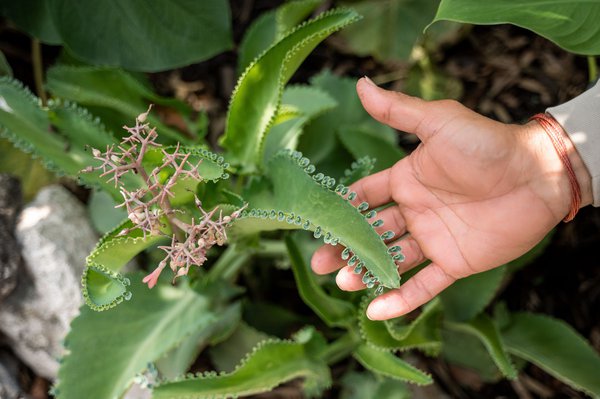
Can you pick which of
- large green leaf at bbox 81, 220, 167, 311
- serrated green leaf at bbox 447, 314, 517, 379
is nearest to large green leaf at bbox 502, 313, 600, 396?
serrated green leaf at bbox 447, 314, 517, 379

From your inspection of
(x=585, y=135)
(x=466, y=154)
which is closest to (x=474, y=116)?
(x=466, y=154)

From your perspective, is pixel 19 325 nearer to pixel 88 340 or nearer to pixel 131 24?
pixel 88 340

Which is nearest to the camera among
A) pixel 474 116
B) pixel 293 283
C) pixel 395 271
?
pixel 395 271

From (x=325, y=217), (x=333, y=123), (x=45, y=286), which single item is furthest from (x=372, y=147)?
(x=45, y=286)

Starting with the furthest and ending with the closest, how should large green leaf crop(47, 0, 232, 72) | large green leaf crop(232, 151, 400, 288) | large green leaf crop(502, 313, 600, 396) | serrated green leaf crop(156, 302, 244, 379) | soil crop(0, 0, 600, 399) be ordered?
soil crop(0, 0, 600, 399) → large green leaf crop(47, 0, 232, 72) → serrated green leaf crop(156, 302, 244, 379) → large green leaf crop(502, 313, 600, 396) → large green leaf crop(232, 151, 400, 288)

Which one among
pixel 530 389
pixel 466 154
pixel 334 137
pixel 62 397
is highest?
A: pixel 466 154

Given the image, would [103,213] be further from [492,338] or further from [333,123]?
[492,338]

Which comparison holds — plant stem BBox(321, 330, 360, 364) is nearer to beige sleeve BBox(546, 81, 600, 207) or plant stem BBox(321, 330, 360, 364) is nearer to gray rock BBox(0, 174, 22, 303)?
beige sleeve BBox(546, 81, 600, 207)
